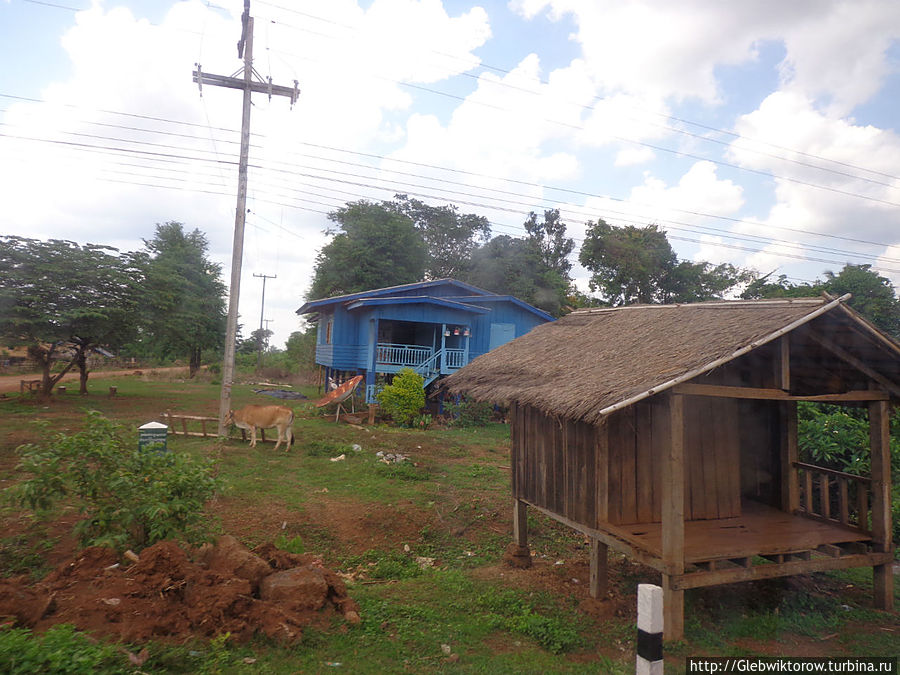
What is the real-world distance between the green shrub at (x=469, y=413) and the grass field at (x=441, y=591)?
297 inches

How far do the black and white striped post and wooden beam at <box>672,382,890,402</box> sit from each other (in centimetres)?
229

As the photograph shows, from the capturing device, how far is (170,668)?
156 inches

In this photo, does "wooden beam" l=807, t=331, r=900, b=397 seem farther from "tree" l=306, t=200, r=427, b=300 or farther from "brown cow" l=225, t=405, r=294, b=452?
"tree" l=306, t=200, r=427, b=300

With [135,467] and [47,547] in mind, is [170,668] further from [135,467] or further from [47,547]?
[47,547]

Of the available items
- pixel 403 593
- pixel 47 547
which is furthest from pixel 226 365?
pixel 403 593

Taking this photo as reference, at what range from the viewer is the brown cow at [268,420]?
1411cm

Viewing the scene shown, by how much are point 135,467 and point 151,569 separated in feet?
3.86

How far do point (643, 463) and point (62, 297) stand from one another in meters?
21.6

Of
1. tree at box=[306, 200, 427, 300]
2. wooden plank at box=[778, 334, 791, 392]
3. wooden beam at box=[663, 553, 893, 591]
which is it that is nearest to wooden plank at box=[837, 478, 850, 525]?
wooden beam at box=[663, 553, 893, 591]

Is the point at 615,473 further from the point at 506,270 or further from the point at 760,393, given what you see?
the point at 506,270

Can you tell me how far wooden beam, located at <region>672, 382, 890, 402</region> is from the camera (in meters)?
5.24

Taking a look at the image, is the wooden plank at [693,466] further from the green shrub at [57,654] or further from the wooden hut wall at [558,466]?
the green shrub at [57,654]

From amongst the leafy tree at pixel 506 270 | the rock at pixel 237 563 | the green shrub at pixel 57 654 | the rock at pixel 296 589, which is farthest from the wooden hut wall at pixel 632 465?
the leafy tree at pixel 506 270

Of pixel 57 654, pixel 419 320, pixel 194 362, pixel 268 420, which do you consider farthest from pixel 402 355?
pixel 194 362
